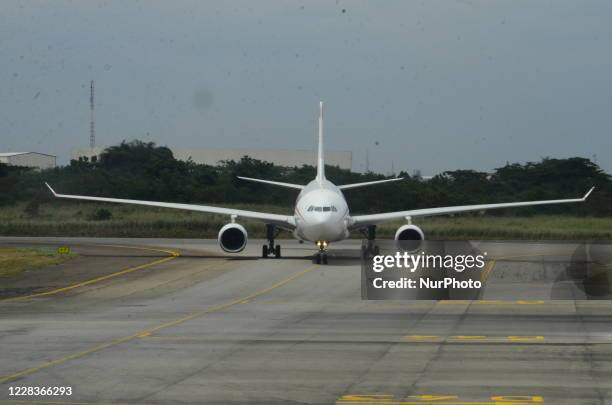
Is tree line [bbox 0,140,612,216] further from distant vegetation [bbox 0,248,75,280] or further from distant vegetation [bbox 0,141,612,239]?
distant vegetation [bbox 0,248,75,280]

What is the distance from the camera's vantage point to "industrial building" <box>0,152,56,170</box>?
354 feet

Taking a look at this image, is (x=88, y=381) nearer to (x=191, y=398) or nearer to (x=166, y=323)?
(x=191, y=398)

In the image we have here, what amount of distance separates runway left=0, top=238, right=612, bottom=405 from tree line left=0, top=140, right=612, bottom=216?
31704mm

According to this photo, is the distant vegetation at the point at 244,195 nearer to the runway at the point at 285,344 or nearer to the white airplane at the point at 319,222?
the white airplane at the point at 319,222

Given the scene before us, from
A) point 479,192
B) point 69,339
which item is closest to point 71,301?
point 69,339

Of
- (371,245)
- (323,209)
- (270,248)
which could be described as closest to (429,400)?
(323,209)

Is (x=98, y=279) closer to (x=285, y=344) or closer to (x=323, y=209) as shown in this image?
(x=323, y=209)

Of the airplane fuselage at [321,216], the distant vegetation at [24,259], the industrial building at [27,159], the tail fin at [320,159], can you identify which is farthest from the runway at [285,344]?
the industrial building at [27,159]

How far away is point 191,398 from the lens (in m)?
15.9

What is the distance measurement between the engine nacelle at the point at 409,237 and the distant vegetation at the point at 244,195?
15.1 metres

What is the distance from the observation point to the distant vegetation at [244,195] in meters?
65.1

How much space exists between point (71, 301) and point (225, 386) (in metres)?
16.0

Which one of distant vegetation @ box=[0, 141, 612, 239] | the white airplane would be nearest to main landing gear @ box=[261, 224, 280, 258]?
the white airplane

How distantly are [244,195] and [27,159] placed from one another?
44932 millimetres
